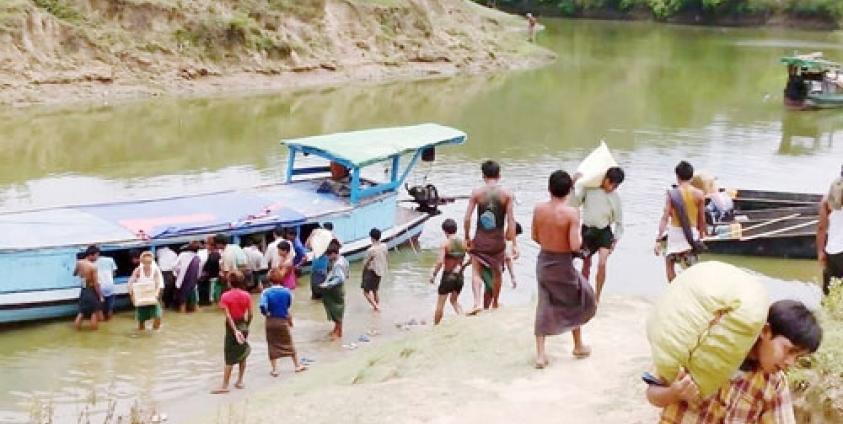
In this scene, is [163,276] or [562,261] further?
[163,276]

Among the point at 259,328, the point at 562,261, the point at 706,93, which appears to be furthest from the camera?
the point at 706,93

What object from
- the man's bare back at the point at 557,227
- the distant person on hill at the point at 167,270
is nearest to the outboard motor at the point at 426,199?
the distant person on hill at the point at 167,270

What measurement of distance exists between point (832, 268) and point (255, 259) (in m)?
7.33

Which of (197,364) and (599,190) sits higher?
(599,190)

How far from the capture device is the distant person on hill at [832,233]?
9523 millimetres

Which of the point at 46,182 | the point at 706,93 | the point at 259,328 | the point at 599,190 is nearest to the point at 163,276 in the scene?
the point at 259,328

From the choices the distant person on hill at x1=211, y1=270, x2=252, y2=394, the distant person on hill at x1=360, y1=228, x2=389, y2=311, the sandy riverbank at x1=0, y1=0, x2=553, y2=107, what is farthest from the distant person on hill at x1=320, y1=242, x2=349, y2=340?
the sandy riverbank at x1=0, y1=0, x2=553, y2=107

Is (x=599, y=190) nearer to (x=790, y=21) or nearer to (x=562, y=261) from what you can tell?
(x=562, y=261)

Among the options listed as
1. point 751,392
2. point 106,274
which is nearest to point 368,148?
point 106,274

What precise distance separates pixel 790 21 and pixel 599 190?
226ft

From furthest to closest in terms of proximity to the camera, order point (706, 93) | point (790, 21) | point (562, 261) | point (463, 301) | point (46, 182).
A: point (790, 21), point (706, 93), point (46, 182), point (463, 301), point (562, 261)

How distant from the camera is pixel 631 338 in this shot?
9797 mm

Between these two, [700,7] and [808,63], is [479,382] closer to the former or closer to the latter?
[808,63]

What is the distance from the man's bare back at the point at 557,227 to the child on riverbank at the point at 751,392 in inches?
129
